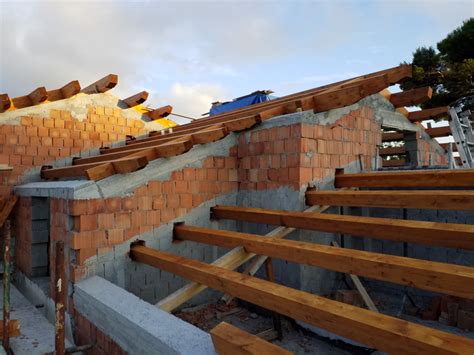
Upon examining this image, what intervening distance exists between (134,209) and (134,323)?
1842mm

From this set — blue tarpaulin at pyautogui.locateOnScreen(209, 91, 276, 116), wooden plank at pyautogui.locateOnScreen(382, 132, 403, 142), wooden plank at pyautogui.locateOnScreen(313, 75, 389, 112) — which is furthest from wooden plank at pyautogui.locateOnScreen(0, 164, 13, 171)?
wooden plank at pyautogui.locateOnScreen(382, 132, 403, 142)

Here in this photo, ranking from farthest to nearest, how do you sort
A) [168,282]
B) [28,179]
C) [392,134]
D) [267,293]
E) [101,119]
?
1. [392,134]
2. [101,119]
3. [28,179]
4. [168,282]
5. [267,293]

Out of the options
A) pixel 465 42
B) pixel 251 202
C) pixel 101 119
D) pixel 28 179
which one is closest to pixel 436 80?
pixel 465 42

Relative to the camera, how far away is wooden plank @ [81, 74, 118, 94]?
24.2ft

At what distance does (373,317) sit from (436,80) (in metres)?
10.3

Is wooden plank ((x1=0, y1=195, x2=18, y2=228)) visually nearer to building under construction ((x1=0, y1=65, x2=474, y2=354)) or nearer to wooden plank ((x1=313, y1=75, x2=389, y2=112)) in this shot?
building under construction ((x1=0, y1=65, x2=474, y2=354))

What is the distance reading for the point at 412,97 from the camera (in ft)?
20.1

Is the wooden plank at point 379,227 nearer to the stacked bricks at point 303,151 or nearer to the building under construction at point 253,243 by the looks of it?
the building under construction at point 253,243

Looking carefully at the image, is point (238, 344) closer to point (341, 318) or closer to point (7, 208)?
point (341, 318)

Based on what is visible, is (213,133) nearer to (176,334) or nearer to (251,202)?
(251,202)

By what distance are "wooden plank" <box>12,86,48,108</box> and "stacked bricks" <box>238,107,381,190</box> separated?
4052mm

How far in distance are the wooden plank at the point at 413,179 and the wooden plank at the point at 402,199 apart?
33 cm

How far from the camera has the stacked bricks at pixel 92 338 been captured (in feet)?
10.2

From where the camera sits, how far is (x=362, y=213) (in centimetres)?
517
